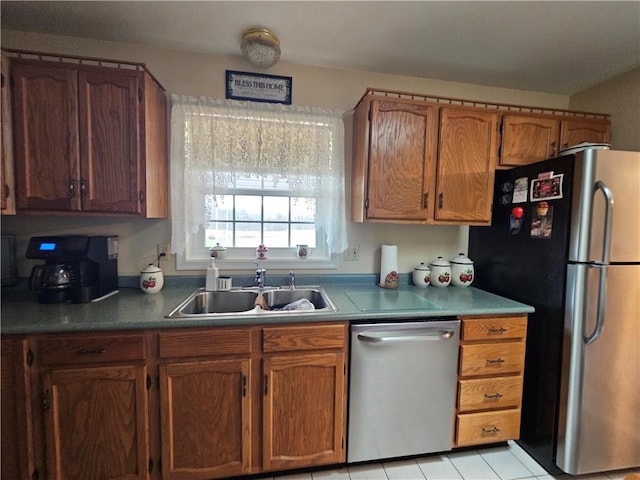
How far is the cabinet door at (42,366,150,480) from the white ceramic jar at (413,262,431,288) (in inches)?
69.6

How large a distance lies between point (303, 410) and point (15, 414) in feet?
4.16

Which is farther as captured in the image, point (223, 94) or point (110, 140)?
point (223, 94)

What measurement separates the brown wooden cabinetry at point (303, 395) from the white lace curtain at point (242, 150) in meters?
0.91

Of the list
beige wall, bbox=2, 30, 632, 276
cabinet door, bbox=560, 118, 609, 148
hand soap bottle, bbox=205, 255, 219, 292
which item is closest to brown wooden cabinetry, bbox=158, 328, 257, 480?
hand soap bottle, bbox=205, 255, 219, 292

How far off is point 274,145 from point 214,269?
90 centimetres

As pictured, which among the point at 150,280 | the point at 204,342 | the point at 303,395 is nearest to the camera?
the point at 204,342

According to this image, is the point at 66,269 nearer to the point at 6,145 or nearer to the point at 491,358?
the point at 6,145

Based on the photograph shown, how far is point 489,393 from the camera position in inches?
63.4

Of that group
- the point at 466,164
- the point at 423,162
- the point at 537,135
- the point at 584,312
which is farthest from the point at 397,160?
the point at 584,312

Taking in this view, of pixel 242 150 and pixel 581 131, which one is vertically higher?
pixel 581 131

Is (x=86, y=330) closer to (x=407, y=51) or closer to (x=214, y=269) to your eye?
(x=214, y=269)

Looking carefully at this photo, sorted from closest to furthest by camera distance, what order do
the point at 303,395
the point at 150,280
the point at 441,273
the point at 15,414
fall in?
1. the point at 15,414
2. the point at 303,395
3. the point at 150,280
4. the point at 441,273

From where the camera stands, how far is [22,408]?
3.92ft

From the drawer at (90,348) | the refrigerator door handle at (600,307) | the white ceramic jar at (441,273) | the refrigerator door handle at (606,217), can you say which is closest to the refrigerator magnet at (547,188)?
the refrigerator door handle at (606,217)
